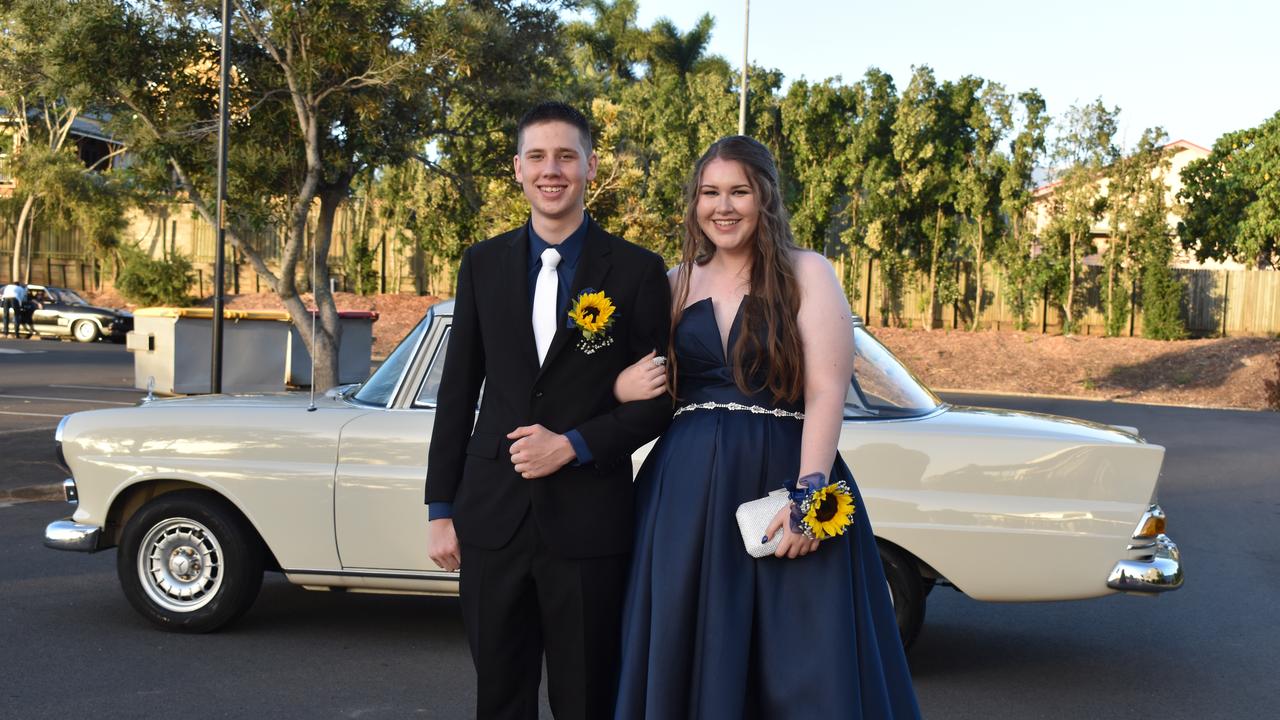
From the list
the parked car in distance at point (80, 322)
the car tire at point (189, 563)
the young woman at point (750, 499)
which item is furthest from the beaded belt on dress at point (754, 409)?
the parked car in distance at point (80, 322)

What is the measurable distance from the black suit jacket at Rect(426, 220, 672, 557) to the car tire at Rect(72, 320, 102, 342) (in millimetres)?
31012

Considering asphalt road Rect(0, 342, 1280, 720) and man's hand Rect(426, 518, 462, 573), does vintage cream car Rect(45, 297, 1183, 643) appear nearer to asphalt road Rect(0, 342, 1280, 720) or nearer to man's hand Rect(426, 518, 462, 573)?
asphalt road Rect(0, 342, 1280, 720)

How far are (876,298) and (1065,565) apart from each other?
2772cm

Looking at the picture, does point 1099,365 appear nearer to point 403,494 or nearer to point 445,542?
Answer: point 403,494

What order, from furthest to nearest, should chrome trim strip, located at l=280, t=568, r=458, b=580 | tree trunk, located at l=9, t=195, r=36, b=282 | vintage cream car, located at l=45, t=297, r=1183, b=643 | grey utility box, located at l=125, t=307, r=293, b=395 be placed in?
tree trunk, located at l=9, t=195, r=36, b=282
grey utility box, located at l=125, t=307, r=293, b=395
chrome trim strip, located at l=280, t=568, r=458, b=580
vintage cream car, located at l=45, t=297, r=1183, b=643

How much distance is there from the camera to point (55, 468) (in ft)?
36.4

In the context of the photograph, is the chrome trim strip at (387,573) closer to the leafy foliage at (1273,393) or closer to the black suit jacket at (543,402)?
A: the black suit jacket at (543,402)

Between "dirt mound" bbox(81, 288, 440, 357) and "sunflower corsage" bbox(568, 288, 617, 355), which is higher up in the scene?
Result: "sunflower corsage" bbox(568, 288, 617, 355)

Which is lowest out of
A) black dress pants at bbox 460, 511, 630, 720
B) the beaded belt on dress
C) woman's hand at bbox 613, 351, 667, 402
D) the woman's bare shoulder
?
black dress pants at bbox 460, 511, 630, 720

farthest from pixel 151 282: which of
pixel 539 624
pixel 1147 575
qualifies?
pixel 539 624

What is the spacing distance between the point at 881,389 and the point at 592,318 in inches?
117

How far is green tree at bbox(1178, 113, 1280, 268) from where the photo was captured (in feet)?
103

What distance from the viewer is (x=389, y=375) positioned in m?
6.23

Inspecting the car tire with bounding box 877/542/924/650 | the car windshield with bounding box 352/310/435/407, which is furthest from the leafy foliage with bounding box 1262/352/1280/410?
the car windshield with bounding box 352/310/435/407
